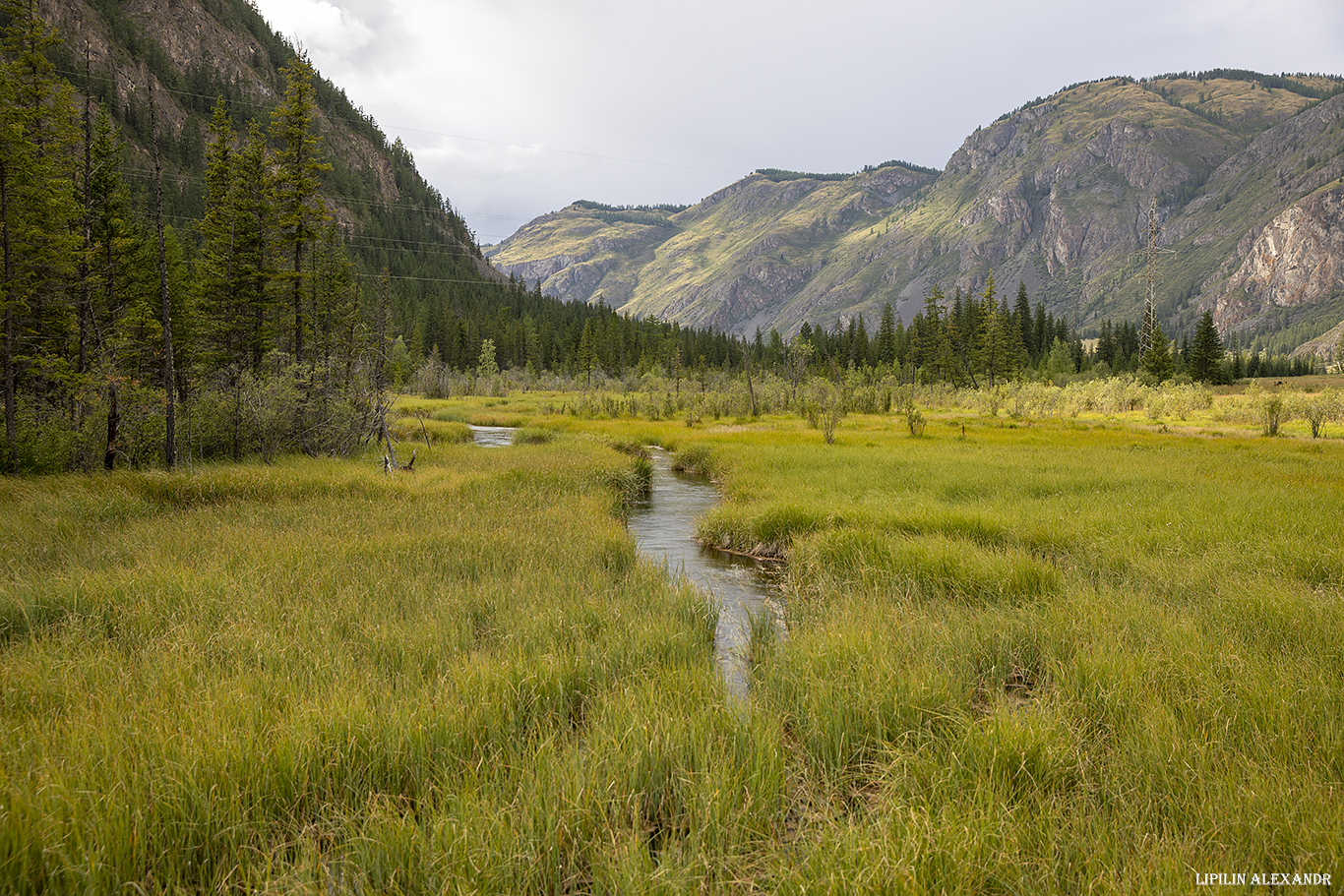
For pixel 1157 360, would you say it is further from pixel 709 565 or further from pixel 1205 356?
pixel 709 565

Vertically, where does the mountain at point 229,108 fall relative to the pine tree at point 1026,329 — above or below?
above

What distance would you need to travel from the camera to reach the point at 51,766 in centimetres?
355

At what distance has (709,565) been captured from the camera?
Result: 12.5 metres

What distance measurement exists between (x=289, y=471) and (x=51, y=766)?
51.5 feet

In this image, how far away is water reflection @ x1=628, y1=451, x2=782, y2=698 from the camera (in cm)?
757

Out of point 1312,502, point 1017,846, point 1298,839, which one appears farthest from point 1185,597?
point 1312,502

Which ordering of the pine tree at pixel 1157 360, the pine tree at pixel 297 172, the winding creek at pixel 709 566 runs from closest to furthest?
the winding creek at pixel 709 566
the pine tree at pixel 297 172
the pine tree at pixel 1157 360

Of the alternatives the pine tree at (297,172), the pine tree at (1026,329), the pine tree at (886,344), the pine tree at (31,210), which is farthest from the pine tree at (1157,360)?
the pine tree at (31,210)

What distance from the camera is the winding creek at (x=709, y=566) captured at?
7.54 metres

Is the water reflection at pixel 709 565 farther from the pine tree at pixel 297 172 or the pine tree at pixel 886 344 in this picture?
the pine tree at pixel 886 344

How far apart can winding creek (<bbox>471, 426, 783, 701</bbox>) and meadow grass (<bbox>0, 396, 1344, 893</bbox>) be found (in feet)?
1.60

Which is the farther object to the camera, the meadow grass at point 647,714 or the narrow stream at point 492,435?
the narrow stream at point 492,435

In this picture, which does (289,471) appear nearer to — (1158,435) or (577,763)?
(577,763)

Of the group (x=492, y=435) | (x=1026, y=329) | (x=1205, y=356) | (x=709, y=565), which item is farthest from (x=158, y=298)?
(x=1026, y=329)
